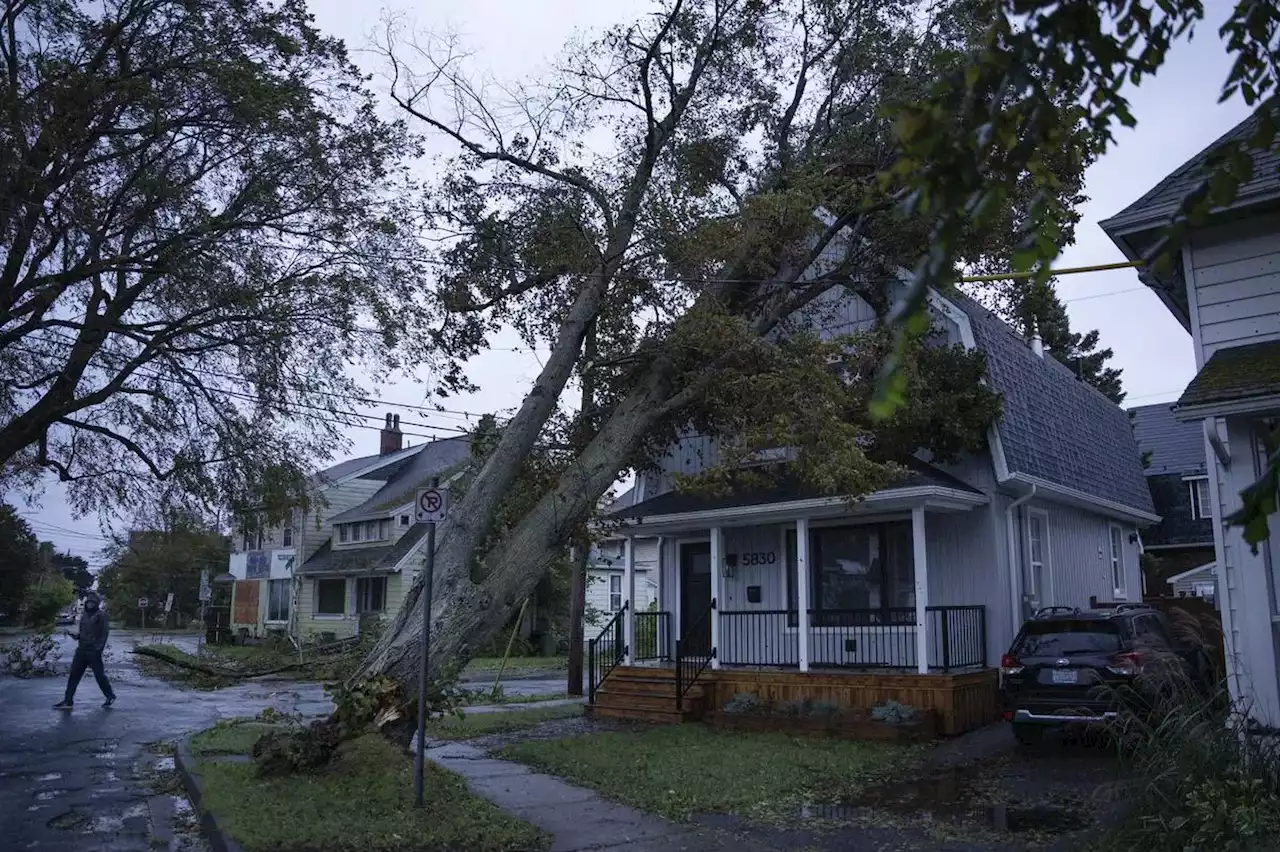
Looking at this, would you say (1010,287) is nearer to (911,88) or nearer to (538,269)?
(911,88)

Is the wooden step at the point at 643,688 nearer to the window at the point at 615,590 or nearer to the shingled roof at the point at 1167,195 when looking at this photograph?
the shingled roof at the point at 1167,195

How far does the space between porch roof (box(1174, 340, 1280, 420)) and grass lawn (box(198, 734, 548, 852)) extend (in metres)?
6.33

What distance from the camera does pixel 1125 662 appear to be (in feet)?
37.6

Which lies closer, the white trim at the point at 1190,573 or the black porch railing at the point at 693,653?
the black porch railing at the point at 693,653

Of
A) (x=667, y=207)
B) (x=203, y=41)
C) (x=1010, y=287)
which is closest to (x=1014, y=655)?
(x=1010, y=287)

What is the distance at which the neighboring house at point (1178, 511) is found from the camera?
29.7 m

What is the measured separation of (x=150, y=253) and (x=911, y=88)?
993 centimetres

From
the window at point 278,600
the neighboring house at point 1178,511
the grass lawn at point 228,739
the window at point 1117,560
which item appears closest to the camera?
the grass lawn at point 228,739

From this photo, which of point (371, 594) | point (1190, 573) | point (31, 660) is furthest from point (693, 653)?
point (371, 594)

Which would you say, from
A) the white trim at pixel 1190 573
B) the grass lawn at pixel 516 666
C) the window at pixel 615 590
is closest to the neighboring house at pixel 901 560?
the grass lawn at pixel 516 666

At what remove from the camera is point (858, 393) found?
12742 millimetres

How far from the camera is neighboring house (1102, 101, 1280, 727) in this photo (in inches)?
336

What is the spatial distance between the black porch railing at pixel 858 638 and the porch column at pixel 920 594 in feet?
0.36

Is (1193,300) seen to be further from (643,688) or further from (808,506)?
(643,688)
